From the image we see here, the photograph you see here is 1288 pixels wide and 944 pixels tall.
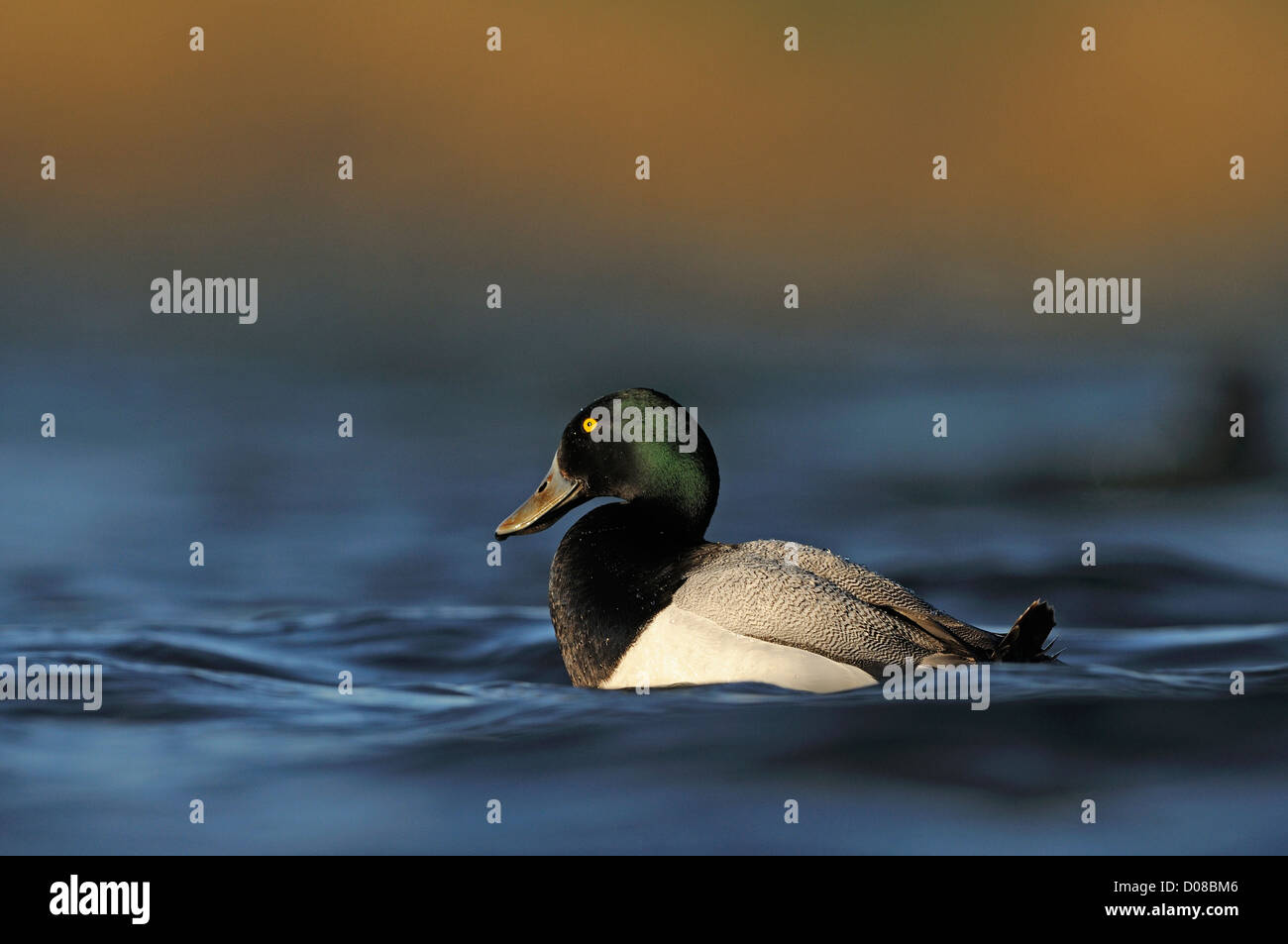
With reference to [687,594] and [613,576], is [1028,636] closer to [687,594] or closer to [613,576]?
[687,594]

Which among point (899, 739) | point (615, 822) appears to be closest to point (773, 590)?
point (899, 739)

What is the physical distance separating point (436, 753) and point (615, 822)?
89cm

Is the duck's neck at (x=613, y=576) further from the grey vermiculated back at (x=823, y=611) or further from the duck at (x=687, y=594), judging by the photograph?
the grey vermiculated back at (x=823, y=611)

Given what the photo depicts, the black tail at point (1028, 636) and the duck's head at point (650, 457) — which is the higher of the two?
the duck's head at point (650, 457)

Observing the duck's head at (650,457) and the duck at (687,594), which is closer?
the duck at (687,594)

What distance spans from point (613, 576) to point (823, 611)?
35.3 inches

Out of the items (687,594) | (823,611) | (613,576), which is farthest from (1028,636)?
(613,576)

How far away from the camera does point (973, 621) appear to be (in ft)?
33.2

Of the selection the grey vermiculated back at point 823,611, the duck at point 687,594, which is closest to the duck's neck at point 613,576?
the duck at point 687,594

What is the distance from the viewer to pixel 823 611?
757 centimetres

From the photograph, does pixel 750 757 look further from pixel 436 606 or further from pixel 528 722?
pixel 436 606

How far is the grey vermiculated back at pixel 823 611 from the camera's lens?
296 inches

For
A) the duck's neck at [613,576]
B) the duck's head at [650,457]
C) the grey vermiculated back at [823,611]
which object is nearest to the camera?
the grey vermiculated back at [823,611]

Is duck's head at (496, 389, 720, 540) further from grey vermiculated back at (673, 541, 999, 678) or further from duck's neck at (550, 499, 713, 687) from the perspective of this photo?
grey vermiculated back at (673, 541, 999, 678)
